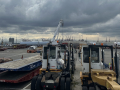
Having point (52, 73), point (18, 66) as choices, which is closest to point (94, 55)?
point (52, 73)

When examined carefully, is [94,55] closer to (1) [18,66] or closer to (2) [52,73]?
(2) [52,73]

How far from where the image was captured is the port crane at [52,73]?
6.48 m

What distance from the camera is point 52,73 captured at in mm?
7227

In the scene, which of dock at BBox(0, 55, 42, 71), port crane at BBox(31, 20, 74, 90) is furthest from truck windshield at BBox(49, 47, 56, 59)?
dock at BBox(0, 55, 42, 71)

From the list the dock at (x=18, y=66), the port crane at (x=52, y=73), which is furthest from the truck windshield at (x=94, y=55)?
the dock at (x=18, y=66)

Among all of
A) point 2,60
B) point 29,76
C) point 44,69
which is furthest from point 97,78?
A: point 2,60

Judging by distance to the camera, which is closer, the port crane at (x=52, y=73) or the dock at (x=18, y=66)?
the port crane at (x=52, y=73)

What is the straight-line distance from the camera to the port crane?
6.48 metres

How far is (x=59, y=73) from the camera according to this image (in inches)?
291

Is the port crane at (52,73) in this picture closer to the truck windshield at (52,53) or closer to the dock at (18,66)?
the truck windshield at (52,53)

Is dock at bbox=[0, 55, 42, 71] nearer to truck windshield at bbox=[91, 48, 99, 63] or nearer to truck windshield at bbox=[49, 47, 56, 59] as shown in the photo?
truck windshield at bbox=[49, 47, 56, 59]

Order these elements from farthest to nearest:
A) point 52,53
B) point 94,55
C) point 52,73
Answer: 1. point 52,53
2. point 52,73
3. point 94,55

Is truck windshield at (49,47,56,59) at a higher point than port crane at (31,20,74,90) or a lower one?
higher

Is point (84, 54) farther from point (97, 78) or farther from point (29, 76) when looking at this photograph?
point (29, 76)
